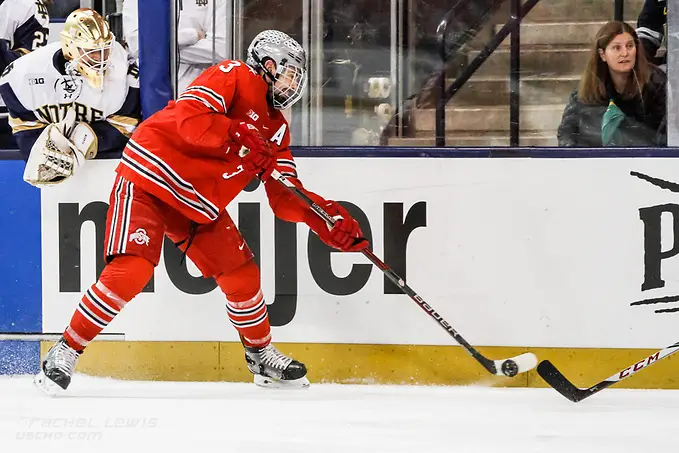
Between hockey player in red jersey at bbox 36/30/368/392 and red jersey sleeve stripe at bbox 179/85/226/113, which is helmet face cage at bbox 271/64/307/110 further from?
red jersey sleeve stripe at bbox 179/85/226/113

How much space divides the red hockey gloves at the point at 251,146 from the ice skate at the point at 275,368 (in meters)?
0.66

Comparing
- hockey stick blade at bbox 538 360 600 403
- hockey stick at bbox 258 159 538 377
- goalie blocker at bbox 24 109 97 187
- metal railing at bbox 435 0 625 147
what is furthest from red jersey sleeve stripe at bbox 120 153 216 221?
hockey stick blade at bbox 538 360 600 403

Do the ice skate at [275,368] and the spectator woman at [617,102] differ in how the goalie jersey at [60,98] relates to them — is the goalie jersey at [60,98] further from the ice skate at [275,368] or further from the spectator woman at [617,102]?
the spectator woman at [617,102]

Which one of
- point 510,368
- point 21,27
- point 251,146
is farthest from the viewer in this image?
point 21,27

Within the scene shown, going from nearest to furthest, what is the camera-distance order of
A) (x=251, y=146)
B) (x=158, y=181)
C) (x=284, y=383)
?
(x=251, y=146)
(x=158, y=181)
(x=284, y=383)

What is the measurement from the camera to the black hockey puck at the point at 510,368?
324 centimetres

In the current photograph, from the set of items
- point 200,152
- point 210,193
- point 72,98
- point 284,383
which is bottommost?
point 284,383

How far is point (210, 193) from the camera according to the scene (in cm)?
319

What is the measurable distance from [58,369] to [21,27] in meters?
1.53

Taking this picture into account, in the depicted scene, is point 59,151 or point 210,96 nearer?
point 210,96

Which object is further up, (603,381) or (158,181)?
(158,181)

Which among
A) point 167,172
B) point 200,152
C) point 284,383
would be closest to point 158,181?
point 167,172

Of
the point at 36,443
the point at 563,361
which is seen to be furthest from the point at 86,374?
the point at 563,361

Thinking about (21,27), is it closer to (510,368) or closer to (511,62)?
(511,62)
